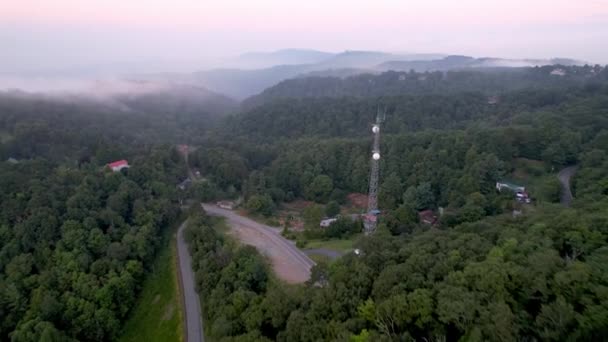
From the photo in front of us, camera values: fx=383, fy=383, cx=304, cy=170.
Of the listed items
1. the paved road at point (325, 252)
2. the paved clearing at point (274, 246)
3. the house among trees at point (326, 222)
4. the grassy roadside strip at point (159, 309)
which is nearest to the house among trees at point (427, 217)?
the house among trees at point (326, 222)

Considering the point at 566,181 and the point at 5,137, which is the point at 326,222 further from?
the point at 5,137

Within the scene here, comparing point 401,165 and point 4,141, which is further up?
point 4,141

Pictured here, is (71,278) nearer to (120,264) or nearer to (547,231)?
(120,264)

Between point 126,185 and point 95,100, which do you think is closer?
point 126,185

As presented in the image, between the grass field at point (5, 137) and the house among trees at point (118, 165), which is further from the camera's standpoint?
the grass field at point (5, 137)

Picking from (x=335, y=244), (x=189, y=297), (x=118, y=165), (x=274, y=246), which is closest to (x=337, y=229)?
(x=335, y=244)

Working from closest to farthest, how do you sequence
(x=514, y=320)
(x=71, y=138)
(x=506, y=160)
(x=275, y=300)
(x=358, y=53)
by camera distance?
(x=514, y=320), (x=275, y=300), (x=506, y=160), (x=71, y=138), (x=358, y=53)

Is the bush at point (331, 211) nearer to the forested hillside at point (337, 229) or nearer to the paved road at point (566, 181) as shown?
the forested hillside at point (337, 229)

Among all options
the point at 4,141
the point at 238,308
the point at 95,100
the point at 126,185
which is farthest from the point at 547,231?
the point at 95,100
